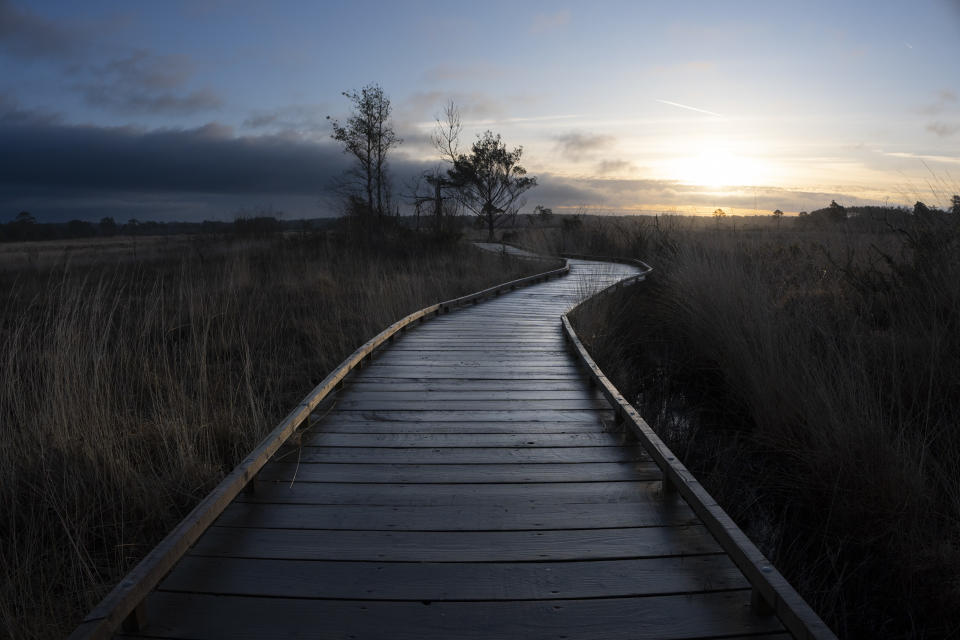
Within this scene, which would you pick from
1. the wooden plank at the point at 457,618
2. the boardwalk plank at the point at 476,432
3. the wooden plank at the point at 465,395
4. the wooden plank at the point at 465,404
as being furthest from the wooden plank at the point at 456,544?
the wooden plank at the point at 465,395

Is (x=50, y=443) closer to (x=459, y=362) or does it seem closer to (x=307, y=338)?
(x=459, y=362)

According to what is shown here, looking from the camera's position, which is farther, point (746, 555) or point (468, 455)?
point (468, 455)

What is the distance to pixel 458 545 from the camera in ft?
7.71

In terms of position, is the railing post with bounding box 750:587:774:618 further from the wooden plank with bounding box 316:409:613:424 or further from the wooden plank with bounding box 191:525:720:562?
the wooden plank with bounding box 316:409:613:424

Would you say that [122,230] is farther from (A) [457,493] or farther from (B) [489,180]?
(A) [457,493]

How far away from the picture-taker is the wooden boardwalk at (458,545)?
1.88 metres

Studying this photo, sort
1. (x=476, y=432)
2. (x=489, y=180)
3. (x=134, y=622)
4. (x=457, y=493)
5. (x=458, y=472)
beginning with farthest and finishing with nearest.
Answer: (x=489, y=180)
(x=476, y=432)
(x=458, y=472)
(x=457, y=493)
(x=134, y=622)

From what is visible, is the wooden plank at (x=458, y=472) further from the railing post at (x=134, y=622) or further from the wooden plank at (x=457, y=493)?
the railing post at (x=134, y=622)

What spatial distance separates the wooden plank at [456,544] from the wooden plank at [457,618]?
27 cm

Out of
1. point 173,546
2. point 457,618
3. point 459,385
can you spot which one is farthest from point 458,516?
point 459,385

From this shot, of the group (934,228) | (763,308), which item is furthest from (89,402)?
(934,228)

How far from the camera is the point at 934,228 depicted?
5.88 meters

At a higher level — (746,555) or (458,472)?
(746,555)

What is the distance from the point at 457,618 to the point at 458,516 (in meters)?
0.70
